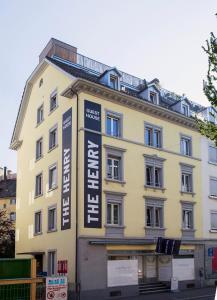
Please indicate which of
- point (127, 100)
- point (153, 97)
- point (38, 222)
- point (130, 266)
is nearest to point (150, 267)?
point (130, 266)

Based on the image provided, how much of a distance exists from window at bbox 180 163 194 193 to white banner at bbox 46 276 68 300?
64.8 ft

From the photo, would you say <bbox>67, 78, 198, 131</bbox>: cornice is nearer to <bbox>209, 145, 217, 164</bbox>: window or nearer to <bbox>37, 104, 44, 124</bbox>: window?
<bbox>209, 145, 217, 164</bbox>: window

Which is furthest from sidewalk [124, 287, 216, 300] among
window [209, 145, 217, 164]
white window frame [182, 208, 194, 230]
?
window [209, 145, 217, 164]

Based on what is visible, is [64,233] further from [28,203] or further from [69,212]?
[28,203]

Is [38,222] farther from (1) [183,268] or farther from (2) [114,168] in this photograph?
(1) [183,268]

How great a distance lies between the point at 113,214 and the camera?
2922 centimetres

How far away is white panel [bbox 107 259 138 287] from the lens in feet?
91.4

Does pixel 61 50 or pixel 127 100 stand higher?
pixel 61 50

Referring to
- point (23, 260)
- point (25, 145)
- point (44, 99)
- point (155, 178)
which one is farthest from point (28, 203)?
point (23, 260)

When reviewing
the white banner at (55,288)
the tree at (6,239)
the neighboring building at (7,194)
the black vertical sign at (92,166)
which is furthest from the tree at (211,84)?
the neighboring building at (7,194)

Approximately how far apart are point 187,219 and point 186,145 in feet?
19.5

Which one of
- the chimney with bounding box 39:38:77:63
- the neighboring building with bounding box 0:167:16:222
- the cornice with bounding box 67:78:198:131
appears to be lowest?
the neighboring building with bounding box 0:167:16:222

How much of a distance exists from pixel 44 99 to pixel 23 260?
19.2 metres

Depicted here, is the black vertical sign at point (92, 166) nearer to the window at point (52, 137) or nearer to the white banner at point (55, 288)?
the window at point (52, 137)
